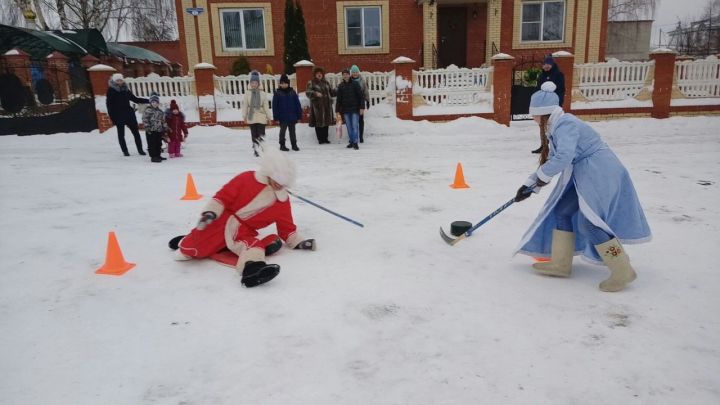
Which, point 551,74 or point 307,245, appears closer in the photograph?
point 307,245

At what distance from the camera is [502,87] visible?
12.1m

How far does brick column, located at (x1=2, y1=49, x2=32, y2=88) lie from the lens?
1338 centimetres

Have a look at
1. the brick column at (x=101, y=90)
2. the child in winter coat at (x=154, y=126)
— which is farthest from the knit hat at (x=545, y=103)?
the brick column at (x=101, y=90)

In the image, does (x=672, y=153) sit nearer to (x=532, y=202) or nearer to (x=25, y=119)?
(x=532, y=202)

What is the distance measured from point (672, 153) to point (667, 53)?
5121 millimetres

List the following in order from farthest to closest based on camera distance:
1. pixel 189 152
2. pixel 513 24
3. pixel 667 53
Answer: pixel 513 24 → pixel 667 53 → pixel 189 152

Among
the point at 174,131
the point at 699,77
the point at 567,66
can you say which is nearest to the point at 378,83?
the point at 567,66

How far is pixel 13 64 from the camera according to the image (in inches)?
531

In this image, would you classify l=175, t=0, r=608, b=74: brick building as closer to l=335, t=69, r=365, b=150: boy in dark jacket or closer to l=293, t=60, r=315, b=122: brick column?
l=293, t=60, r=315, b=122: brick column

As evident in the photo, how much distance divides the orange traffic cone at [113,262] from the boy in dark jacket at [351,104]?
6.89 metres

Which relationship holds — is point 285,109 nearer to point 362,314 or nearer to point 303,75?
point 303,75

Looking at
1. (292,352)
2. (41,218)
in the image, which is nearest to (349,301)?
(292,352)

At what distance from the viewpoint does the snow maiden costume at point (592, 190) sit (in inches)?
127

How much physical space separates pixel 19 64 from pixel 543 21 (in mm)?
17479
